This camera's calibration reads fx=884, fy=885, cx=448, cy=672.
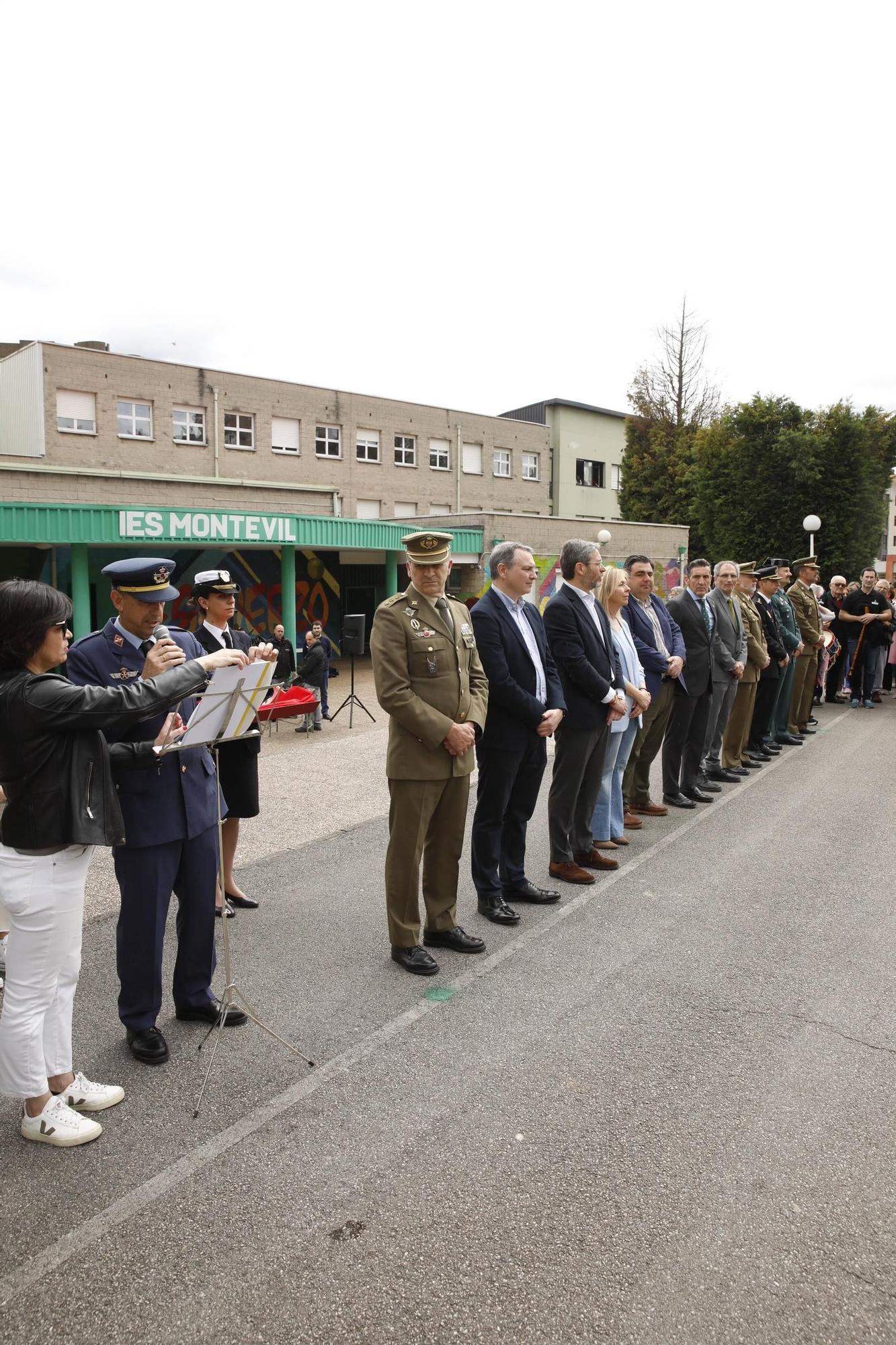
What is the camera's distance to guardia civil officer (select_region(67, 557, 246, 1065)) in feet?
11.5

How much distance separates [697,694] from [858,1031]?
165 inches

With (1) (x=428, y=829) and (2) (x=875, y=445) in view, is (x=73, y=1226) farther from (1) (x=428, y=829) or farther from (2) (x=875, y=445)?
(2) (x=875, y=445)

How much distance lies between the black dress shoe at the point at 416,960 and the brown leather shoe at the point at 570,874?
5.05ft

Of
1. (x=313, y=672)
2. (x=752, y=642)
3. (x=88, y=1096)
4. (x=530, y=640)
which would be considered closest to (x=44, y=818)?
(x=88, y=1096)

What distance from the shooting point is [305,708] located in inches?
478

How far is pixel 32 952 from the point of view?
3.01 m

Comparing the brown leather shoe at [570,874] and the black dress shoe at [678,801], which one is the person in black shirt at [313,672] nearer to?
the black dress shoe at [678,801]

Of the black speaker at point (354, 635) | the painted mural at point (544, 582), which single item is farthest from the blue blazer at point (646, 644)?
the painted mural at point (544, 582)

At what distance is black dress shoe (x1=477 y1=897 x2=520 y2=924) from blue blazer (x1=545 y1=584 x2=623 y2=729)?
1.32m

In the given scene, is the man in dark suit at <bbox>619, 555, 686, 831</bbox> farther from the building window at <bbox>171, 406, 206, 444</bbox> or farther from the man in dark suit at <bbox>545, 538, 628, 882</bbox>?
the building window at <bbox>171, 406, 206, 444</bbox>

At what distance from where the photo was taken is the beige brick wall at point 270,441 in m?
29.4

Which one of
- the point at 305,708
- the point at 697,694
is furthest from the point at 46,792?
the point at 305,708

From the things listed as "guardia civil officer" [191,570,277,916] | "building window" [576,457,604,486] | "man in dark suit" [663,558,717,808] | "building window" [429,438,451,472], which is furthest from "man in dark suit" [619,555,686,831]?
"building window" [576,457,604,486]

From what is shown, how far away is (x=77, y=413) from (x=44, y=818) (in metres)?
30.7
